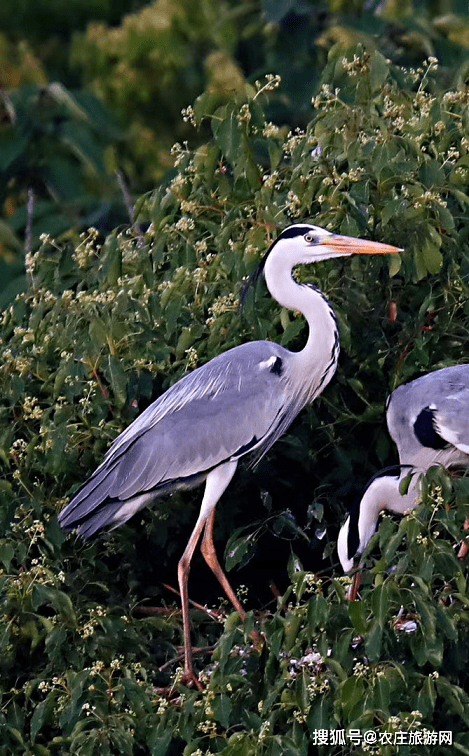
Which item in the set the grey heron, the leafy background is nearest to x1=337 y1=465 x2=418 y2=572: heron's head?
the grey heron

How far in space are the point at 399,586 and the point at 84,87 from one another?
789 centimetres

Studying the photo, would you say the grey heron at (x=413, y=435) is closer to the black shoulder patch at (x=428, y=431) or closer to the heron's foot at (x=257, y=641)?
the black shoulder patch at (x=428, y=431)

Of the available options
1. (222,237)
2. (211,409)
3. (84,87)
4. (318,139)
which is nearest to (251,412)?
(211,409)

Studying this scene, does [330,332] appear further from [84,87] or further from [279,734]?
[84,87]

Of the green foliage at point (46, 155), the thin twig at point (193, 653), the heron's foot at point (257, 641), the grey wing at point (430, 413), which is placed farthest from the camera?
the green foliage at point (46, 155)

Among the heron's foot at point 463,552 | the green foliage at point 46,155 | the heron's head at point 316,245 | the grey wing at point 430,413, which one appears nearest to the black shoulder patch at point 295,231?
the heron's head at point 316,245

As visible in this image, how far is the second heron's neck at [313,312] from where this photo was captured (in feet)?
15.0

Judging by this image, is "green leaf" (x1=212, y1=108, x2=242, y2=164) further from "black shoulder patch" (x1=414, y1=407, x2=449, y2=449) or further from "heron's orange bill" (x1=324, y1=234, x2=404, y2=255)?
"black shoulder patch" (x1=414, y1=407, x2=449, y2=449)

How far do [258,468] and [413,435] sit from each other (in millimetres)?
494

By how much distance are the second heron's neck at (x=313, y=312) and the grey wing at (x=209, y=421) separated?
0.13 meters

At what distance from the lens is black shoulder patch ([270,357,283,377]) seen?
184 inches

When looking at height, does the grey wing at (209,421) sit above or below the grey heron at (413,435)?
above

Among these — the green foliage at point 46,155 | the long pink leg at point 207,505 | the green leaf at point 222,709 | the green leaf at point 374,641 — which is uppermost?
the green leaf at point 374,641

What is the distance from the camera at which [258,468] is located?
4.84 m
